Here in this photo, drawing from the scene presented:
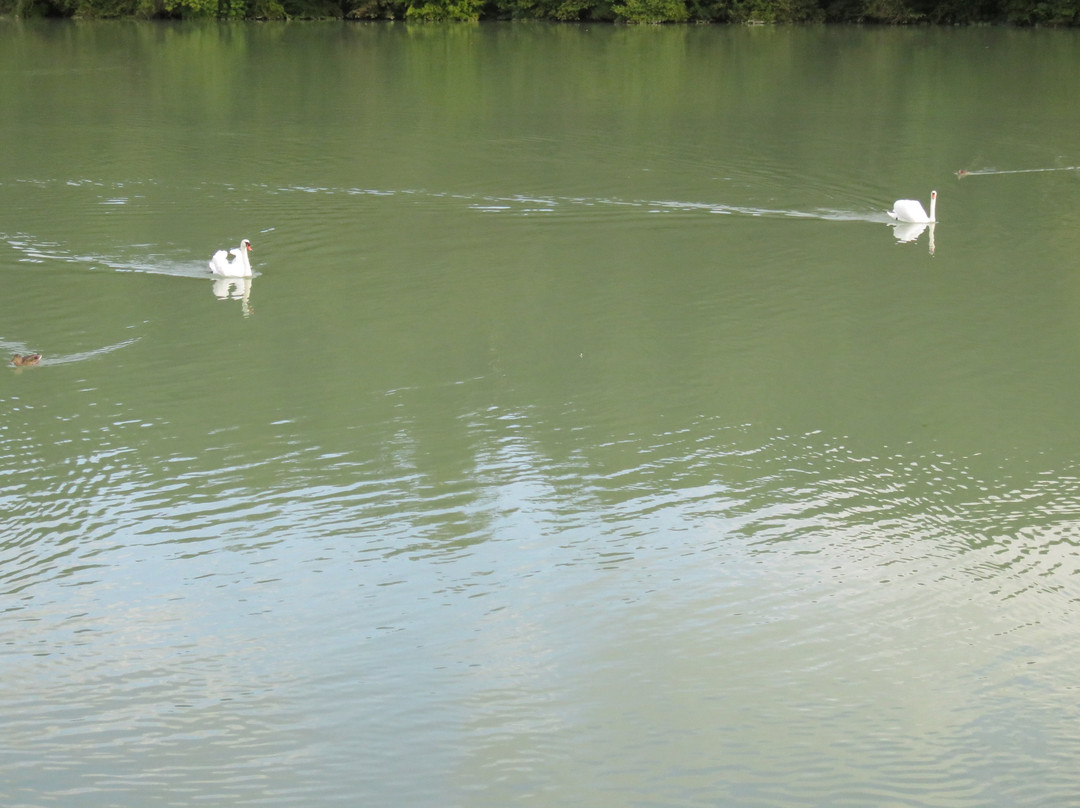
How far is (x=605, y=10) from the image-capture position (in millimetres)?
41000

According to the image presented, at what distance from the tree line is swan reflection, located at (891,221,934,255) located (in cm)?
2534

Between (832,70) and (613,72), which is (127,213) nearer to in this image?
(613,72)

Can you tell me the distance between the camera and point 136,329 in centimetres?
993

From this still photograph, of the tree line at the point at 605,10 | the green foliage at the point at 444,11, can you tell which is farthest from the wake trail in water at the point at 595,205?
the green foliage at the point at 444,11

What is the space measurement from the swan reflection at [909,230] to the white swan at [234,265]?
20.5 feet

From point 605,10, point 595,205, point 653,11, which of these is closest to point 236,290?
point 595,205

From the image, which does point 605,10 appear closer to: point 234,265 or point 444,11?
point 444,11

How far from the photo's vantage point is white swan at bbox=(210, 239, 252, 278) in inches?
435

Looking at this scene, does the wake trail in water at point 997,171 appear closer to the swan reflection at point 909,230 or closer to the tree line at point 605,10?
the swan reflection at point 909,230

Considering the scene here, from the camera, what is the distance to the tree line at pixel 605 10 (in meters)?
37.2

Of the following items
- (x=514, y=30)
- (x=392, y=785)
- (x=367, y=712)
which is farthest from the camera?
(x=514, y=30)

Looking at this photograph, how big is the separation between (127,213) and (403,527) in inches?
312

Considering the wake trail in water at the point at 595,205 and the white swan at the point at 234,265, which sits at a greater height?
the wake trail in water at the point at 595,205

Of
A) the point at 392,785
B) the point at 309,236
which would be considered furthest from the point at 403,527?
the point at 309,236
